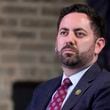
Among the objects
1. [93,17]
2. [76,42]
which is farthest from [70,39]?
[93,17]

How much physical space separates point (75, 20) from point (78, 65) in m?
0.29

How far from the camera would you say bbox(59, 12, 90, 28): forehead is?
4.39 m

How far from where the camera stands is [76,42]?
170 inches

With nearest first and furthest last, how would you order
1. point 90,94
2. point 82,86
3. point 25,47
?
point 90,94 → point 82,86 → point 25,47

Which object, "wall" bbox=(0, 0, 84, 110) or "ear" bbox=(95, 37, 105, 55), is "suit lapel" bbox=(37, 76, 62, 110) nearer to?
"ear" bbox=(95, 37, 105, 55)

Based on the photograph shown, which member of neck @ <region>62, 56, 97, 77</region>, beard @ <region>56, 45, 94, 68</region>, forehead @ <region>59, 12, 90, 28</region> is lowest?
neck @ <region>62, 56, 97, 77</region>

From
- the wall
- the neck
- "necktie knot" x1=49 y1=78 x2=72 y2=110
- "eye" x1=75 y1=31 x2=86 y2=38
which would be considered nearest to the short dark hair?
"eye" x1=75 y1=31 x2=86 y2=38

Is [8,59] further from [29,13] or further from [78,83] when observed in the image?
[78,83]

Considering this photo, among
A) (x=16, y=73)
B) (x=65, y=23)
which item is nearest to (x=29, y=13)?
(x=16, y=73)

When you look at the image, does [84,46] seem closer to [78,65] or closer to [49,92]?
[78,65]

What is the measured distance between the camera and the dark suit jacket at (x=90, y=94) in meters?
4.08

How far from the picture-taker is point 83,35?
172 inches

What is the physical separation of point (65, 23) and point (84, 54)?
24 centimetres

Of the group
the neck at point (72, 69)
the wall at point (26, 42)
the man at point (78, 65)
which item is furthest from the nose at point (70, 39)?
the wall at point (26, 42)
